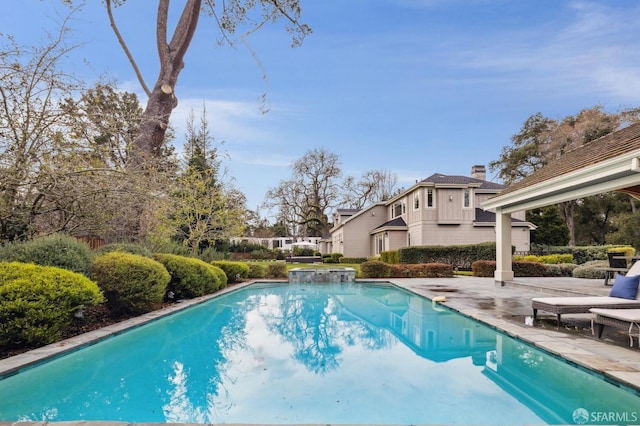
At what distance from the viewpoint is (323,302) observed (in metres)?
12.0

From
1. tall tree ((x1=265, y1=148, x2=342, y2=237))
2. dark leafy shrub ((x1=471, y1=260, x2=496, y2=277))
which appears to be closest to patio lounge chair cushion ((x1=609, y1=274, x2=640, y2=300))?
dark leafy shrub ((x1=471, y1=260, x2=496, y2=277))

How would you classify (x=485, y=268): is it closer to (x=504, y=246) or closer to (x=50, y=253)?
(x=504, y=246)

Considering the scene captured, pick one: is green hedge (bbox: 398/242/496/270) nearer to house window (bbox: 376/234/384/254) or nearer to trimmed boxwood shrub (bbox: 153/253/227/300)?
house window (bbox: 376/234/384/254)

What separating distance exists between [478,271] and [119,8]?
1784cm

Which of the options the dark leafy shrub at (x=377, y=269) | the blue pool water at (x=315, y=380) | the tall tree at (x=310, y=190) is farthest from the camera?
the tall tree at (x=310, y=190)

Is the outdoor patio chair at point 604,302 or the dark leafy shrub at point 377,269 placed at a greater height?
the outdoor patio chair at point 604,302

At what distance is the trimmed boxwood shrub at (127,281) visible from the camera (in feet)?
24.2

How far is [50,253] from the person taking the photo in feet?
21.4

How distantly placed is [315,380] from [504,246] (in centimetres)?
1154

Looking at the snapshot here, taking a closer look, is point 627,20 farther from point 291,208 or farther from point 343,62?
point 291,208

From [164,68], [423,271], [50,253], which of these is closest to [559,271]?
[423,271]

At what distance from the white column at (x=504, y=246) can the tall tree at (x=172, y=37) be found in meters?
9.89

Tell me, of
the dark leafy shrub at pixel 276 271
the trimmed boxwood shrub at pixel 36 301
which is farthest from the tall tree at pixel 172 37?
the dark leafy shrub at pixel 276 271

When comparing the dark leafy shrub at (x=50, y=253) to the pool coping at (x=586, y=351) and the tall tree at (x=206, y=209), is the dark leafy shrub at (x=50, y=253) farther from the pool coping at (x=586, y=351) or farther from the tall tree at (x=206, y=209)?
the pool coping at (x=586, y=351)
